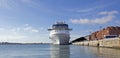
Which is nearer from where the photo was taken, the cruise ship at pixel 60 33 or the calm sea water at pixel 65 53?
the calm sea water at pixel 65 53

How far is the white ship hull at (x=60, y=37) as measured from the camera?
12375 centimetres

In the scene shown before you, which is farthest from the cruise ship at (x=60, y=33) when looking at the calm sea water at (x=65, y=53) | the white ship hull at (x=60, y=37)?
the calm sea water at (x=65, y=53)

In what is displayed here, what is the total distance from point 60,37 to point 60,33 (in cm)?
178

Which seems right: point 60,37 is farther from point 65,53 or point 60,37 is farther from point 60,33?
point 65,53

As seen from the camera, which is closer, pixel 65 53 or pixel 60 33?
pixel 65 53

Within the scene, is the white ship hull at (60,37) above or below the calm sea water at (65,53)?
above

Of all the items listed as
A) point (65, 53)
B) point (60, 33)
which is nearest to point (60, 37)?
point (60, 33)

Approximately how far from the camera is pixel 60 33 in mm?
124062

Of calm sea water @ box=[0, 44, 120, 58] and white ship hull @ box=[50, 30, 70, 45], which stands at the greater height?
white ship hull @ box=[50, 30, 70, 45]

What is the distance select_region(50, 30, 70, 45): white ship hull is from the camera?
124 meters

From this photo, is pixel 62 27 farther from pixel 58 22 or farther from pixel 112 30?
pixel 112 30

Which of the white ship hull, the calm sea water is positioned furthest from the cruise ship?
the calm sea water

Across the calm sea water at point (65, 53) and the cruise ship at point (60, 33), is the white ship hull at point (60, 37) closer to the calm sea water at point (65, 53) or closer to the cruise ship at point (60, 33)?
the cruise ship at point (60, 33)

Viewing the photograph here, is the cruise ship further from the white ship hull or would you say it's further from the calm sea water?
the calm sea water
